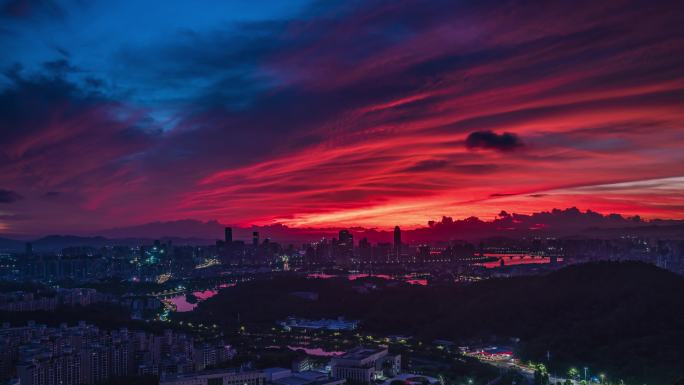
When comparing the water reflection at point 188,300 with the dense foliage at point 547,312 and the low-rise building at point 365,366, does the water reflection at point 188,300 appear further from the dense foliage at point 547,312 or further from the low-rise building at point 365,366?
Answer: the low-rise building at point 365,366

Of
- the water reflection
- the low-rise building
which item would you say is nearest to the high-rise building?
the water reflection

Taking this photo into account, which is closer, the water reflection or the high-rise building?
the water reflection

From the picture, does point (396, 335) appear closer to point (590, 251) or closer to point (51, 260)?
point (590, 251)

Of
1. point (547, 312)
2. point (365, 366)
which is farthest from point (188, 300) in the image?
point (365, 366)

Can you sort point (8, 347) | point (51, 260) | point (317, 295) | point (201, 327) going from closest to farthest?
1. point (8, 347)
2. point (201, 327)
3. point (317, 295)
4. point (51, 260)

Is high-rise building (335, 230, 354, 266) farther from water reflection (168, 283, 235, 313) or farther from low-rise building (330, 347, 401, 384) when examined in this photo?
low-rise building (330, 347, 401, 384)

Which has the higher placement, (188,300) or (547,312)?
(547,312)

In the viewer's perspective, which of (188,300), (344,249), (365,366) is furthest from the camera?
(344,249)

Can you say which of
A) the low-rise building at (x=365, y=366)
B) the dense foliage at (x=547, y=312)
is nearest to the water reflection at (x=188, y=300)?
the dense foliage at (x=547, y=312)

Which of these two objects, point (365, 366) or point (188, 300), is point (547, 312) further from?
point (188, 300)

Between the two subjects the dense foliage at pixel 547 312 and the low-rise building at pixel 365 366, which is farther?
the dense foliage at pixel 547 312

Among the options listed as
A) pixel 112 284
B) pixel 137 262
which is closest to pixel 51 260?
pixel 137 262
